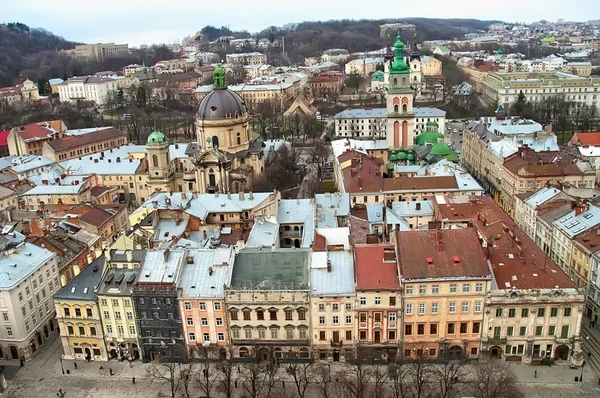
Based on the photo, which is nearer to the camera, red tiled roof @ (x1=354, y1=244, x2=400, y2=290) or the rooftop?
red tiled roof @ (x1=354, y1=244, x2=400, y2=290)

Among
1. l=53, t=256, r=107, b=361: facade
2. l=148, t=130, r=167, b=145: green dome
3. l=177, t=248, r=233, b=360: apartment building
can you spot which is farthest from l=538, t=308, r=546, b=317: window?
l=148, t=130, r=167, b=145: green dome

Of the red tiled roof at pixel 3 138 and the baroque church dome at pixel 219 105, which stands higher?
the baroque church dome at pixel 219 105

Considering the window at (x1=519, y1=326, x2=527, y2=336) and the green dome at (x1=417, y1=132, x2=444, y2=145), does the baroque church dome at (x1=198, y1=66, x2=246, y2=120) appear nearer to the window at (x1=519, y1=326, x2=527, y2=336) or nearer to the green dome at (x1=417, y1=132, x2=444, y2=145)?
the green dome at (x1=417, y1=132, x2=444, y2=145)

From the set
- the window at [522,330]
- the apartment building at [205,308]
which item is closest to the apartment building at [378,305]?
the window at [522,330]

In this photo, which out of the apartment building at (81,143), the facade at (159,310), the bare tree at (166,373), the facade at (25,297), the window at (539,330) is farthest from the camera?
the apartment building at (81,143)

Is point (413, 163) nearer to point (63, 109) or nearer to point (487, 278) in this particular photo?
point (487, 278)

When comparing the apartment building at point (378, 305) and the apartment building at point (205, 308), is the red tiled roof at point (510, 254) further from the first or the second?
the apartment building at point (205, 308)

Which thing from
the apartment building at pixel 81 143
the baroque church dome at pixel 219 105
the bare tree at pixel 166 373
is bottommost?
the bare tree at pixel 166 373
